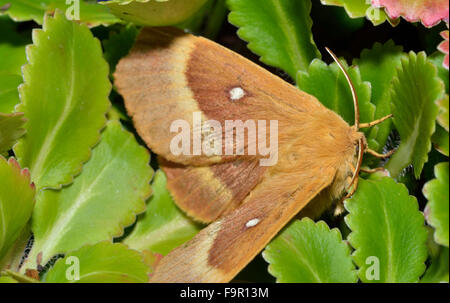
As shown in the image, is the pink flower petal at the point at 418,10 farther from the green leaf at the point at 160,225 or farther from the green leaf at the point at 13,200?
the green leaf at the point at 13,200

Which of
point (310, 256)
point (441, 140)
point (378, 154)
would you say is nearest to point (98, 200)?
point (310, 256)

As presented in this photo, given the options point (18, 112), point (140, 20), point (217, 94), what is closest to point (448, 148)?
point (217, 94)

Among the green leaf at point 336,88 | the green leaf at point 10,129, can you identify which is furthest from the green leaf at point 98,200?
the green leaf at point 336,88

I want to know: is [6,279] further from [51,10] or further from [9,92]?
[51,10]

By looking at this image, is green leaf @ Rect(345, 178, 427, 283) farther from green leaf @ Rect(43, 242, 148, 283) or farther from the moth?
green leaf @ Rect(43, 242, 148, 283)

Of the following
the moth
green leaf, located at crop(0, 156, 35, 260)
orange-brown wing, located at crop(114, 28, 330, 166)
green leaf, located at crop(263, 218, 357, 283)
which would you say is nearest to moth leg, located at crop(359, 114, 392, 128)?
the moth

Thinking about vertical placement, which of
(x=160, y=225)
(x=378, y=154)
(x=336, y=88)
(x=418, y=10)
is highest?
(x=418, y=10)

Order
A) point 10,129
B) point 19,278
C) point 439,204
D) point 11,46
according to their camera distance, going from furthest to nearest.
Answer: point 11,46 < point 10,129 < point 19,278 < point 439,204
